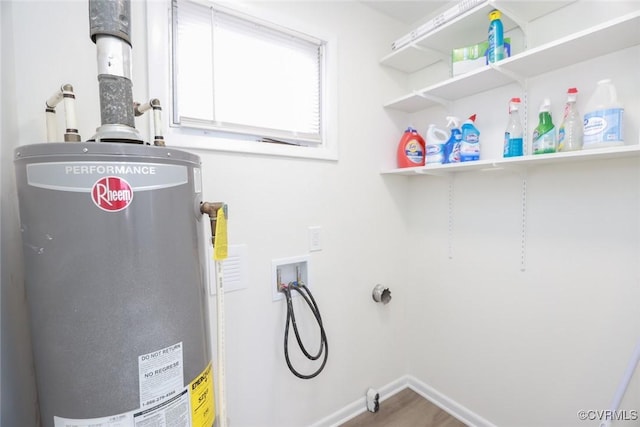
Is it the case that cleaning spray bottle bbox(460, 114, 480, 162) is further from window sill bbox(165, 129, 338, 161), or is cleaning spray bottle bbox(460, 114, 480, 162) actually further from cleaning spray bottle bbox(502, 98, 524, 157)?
window sill bbox(165, 129, 338, 161)

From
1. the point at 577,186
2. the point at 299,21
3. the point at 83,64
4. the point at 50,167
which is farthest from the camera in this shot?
the point at 299,21

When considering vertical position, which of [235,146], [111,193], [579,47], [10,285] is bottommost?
[10,285]

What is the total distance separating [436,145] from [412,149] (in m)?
0.18

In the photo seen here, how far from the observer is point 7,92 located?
790 mm

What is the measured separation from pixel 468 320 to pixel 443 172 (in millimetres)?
881

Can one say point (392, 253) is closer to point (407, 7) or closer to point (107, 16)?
point (407, 7)

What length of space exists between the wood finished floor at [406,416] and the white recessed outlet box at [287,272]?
93 centimetres

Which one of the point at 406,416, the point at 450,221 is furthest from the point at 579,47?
the point at 406,416

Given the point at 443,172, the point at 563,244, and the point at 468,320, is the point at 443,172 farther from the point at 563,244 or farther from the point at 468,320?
the point at 468,320

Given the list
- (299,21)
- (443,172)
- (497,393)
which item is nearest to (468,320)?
(497,393)

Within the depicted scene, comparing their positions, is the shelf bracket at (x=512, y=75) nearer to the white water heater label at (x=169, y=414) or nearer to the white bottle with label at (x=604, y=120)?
the white bottle with label at (x=604, y=120)

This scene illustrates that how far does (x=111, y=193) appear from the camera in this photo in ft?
1.89

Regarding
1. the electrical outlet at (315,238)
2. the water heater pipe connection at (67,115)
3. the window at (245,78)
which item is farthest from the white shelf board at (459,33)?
the water heater pipe connection at (67,115)

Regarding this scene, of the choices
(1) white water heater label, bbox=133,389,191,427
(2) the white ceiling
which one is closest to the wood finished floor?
(1) white water heater label, bbox=133,389,191,427
